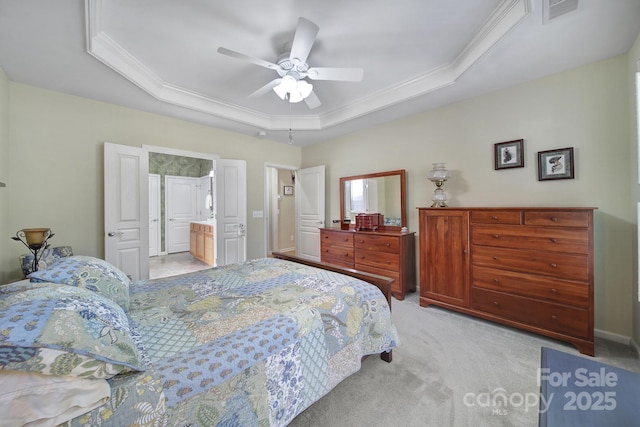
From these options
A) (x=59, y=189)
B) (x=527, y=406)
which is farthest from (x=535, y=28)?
(x=59, y=189)

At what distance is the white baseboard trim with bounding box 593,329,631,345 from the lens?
221 centimetres

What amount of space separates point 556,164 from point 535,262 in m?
1.05

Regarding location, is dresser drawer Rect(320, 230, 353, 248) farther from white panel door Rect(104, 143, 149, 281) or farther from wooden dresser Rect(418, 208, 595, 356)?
white panel door Rect(104, 143, 149, 281)

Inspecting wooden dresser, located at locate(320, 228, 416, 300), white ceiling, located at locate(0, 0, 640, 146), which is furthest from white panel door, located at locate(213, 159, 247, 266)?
wooden dresser, located at locate(320, 228, 416, 300)

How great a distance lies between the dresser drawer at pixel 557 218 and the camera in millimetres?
2062

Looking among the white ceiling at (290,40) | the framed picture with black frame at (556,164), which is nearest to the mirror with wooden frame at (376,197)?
the white ceiling at (290,40)

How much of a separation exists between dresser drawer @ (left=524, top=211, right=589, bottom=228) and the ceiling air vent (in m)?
1.50

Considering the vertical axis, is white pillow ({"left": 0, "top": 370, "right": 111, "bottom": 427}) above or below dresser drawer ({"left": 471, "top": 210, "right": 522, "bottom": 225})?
below

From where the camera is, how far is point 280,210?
21.6 ft

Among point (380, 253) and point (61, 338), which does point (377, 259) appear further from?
point (61, 338)

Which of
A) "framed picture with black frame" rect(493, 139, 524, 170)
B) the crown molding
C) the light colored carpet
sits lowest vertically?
the light colored carpet

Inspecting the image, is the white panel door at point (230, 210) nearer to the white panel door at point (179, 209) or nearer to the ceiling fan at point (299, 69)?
the ceiling fan at point (299, 69)

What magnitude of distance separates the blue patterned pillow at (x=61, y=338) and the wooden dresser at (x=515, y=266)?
9.44 feet

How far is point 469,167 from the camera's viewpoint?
3096 millimetres
